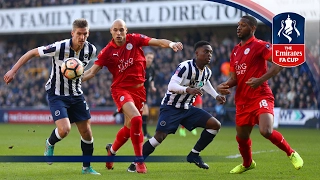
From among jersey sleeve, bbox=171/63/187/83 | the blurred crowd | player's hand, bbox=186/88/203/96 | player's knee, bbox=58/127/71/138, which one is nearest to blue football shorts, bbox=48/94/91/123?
player's knee, bbox=58/127/71/138

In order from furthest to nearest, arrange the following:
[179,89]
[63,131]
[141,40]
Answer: [141,40], [179,89], [63,131]

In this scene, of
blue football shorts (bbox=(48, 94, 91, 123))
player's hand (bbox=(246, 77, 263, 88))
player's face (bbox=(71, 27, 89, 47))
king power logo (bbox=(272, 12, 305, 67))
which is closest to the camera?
player's hand (bbox=(246, 77, 263, 88))

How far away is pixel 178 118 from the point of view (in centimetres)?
1033

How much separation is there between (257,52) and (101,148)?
6.53 meters

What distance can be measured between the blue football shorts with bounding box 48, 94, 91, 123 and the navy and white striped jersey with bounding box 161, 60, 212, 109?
1387 millimetres

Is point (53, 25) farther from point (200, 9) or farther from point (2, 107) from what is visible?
point (200, 9)

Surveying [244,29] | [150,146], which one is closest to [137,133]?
[150,146]

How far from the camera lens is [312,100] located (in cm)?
2498

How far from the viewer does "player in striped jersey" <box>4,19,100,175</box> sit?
9.53 meters

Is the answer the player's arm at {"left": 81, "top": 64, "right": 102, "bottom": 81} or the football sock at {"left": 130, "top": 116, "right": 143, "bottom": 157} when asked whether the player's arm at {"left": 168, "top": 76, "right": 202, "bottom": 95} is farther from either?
the player's arm at {"left": 81, "top": 64, "right": 102, "bottom": 81}

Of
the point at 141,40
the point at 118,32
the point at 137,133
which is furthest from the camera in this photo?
the point at 141,40

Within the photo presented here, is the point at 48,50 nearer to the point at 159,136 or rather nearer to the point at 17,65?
the point at 17,65

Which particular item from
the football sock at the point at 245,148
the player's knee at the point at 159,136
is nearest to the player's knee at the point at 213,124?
the football sock at the point at 245,148

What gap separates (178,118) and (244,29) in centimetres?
183
